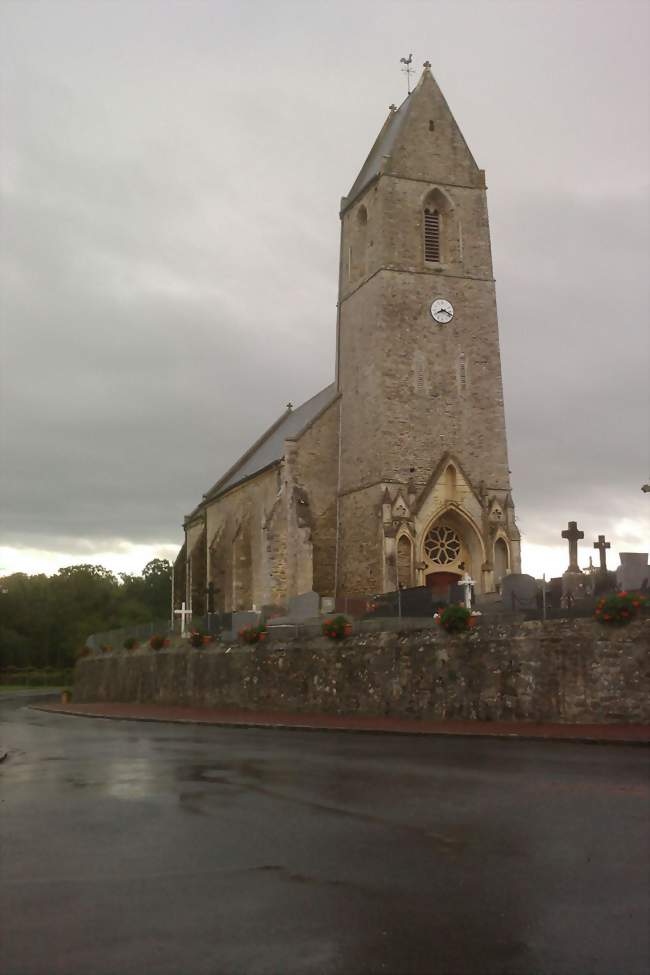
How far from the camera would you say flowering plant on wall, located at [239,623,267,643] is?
25719mm

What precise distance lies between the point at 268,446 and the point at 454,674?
31.5m

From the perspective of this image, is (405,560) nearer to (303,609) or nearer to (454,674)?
(303,609)

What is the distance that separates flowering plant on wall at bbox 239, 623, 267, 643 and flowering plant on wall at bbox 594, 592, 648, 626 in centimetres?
1119

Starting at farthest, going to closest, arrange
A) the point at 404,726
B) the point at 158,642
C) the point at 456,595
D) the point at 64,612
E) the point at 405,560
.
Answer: the point at 64,612 < the point at 158,642 < the point at 405,560 < the point at 456,595 < the point at 404,726

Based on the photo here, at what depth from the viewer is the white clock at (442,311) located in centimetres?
3519

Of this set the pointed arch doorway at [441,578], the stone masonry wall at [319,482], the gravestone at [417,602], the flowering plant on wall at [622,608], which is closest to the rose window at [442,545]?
the pointed arch doorway at [441,578]

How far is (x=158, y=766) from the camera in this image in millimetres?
13383

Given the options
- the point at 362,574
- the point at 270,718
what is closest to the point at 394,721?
the point at 270,718

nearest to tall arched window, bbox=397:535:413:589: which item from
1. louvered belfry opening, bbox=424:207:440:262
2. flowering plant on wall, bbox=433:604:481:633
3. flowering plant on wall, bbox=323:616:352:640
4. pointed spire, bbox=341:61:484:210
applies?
flowering plant on wall, bbox=323:616:352:640

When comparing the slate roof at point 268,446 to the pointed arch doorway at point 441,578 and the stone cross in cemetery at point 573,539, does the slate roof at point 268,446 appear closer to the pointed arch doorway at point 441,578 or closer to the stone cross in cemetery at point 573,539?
the pointed arch doorway at point 441,578

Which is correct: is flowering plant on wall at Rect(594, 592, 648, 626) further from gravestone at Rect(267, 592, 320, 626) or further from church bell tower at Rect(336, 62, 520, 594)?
church bell tower at Rect(336, 62, 520, 594)

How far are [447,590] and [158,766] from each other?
10545 millimetres

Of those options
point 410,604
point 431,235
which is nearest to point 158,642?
point 410,604

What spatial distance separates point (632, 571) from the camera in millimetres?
19141
